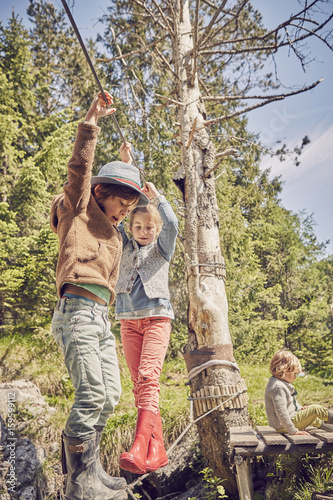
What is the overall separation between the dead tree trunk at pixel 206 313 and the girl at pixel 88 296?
193 centimetres

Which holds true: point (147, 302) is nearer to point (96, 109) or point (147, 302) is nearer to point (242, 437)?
point (96, 109)

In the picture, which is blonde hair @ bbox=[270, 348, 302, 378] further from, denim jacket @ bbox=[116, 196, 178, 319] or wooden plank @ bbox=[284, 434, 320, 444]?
denim jacket @ bbox=[116, 196, 178, 319]

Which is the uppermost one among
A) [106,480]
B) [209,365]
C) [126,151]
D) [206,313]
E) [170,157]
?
[170,157]

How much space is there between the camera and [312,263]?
39.5 feet

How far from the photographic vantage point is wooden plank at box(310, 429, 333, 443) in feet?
11.0

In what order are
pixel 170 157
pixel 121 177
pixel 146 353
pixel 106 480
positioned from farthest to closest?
pixel 170 157, pixel 146 353, pixel 121 177, pixel 106 480

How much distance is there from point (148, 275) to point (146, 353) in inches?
20.2

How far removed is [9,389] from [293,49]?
17.6 feet

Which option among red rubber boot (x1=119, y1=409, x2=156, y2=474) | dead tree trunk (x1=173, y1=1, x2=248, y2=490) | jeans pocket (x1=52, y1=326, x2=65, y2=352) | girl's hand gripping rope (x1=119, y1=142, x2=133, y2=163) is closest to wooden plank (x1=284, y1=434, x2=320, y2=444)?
dead tree trunk (x1=173, y1=1, x2=248, y2=490)

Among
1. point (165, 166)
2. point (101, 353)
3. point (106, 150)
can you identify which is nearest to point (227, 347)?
point (101, 353)

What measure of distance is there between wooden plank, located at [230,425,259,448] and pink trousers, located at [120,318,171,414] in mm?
1453

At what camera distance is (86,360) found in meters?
1.72

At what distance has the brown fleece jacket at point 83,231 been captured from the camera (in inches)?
71.5

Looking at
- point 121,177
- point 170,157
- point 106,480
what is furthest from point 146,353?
Answer: point 170,157
